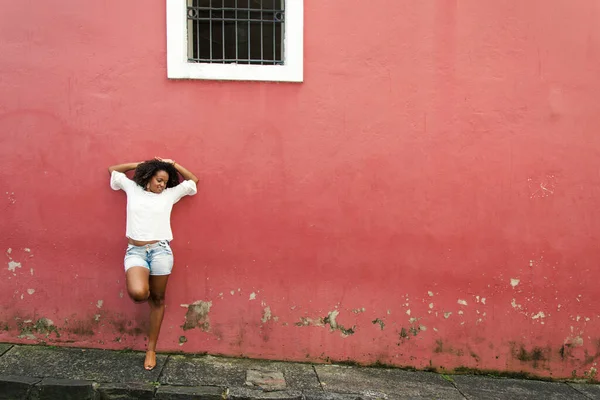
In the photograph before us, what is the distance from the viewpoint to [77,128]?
440 centimetres

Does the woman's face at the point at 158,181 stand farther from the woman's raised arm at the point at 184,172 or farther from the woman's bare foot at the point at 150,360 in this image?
the woman's bare foot at the point at 150,360

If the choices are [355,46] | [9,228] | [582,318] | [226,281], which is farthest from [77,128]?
[582,318]

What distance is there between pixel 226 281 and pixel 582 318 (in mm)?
3422

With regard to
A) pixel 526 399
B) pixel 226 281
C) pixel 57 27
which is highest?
pixel 57 27

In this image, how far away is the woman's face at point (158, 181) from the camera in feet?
13.5

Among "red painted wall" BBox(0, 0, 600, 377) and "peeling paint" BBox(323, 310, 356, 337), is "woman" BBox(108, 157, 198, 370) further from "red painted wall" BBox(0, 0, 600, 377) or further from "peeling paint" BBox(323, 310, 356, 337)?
"peeling paint" BBox(323, 310, 356, 337)

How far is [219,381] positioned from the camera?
405cm

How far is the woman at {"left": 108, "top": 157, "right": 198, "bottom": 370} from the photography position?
4.13m

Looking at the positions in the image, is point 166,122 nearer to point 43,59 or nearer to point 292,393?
point 43,59

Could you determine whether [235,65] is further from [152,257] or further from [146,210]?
[152,257]

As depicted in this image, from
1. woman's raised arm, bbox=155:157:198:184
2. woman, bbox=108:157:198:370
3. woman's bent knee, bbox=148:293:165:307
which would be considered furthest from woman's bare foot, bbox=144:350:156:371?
woman's raised arm, bbox=155:157:198:184

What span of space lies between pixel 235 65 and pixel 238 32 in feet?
1.34

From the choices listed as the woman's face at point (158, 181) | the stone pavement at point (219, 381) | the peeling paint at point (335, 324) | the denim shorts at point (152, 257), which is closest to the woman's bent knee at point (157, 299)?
the denim shorts at point (152, 257)

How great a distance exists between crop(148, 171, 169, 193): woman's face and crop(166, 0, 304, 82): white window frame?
922 mm
